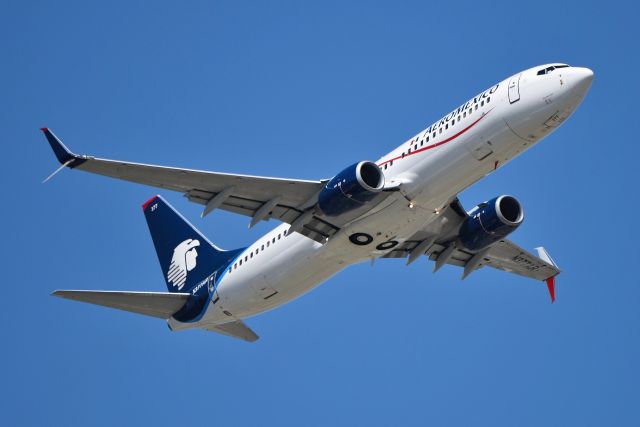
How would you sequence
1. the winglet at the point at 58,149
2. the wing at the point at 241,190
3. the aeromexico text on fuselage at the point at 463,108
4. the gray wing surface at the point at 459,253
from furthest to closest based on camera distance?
the gray wing surface at the point at 459,253
the aeromexico text on fuselage at the point at 463,108
the wing at the point at 241,190
the winglet at the point at 58,149

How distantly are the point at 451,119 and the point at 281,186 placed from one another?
6919 millimetres

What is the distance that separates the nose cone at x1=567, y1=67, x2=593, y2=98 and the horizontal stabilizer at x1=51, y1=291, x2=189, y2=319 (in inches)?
752

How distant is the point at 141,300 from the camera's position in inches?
1750

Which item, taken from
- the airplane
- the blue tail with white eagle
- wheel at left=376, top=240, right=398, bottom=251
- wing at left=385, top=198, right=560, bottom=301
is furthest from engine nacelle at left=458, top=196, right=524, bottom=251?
the blue tail with white eagle

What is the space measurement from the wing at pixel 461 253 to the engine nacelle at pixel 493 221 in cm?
98

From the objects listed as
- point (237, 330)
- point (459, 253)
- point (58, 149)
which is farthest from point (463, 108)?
point (237, 330)

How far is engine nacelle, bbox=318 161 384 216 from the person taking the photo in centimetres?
3731

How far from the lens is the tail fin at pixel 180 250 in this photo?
152ft

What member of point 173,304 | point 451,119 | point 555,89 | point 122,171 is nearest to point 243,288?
point 173,304

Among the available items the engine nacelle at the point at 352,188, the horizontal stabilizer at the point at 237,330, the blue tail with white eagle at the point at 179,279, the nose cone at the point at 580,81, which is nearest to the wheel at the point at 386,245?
the engine nacelle at the point at 352,188

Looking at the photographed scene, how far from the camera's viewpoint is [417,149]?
38438 mm

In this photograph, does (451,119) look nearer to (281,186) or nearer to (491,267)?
(281,186)

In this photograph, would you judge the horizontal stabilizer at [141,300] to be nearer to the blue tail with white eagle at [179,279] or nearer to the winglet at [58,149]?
the blue tail with white eagle at [179,279]

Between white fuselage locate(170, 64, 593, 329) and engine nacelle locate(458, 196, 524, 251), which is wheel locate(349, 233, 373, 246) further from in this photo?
engine nacelle locate(458, 196, 524, 251)
